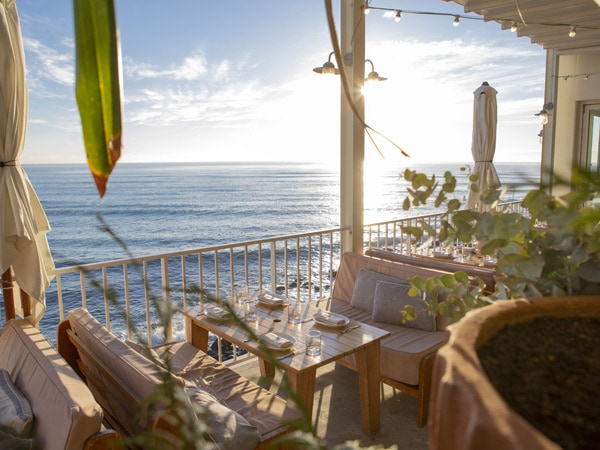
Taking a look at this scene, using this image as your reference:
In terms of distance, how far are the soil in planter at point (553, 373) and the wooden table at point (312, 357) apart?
193cm

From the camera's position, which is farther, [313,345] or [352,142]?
[352,142]

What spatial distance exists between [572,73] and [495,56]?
20.9 metres

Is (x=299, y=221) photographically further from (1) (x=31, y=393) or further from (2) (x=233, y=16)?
(1) (x=31, y=393)

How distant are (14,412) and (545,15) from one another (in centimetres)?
617

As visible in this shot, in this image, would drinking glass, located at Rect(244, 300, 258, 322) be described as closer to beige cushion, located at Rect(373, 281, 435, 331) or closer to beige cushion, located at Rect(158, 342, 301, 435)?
beige cushion, located at Rect(158, 342, 301, 435)

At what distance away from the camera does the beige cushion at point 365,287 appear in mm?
3652

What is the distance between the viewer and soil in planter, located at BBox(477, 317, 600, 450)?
33 cm

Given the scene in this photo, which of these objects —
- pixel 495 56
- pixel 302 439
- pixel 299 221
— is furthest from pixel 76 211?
pixel 302 439

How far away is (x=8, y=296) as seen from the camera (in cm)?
265

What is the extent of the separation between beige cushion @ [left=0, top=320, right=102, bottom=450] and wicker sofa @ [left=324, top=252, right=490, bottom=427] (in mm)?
1873

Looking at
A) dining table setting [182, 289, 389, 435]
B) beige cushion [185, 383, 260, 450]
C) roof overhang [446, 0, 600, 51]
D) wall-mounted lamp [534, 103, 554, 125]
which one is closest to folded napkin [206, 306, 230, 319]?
dining table setting [182, 289, 389, 435]

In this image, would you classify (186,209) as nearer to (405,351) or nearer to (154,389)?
(405,351)

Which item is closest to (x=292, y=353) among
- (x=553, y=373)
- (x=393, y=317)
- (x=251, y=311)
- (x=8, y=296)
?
(x=251, y=311)

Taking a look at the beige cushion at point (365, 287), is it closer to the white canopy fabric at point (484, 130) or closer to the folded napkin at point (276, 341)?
the folded napkin at point (276, 341)
